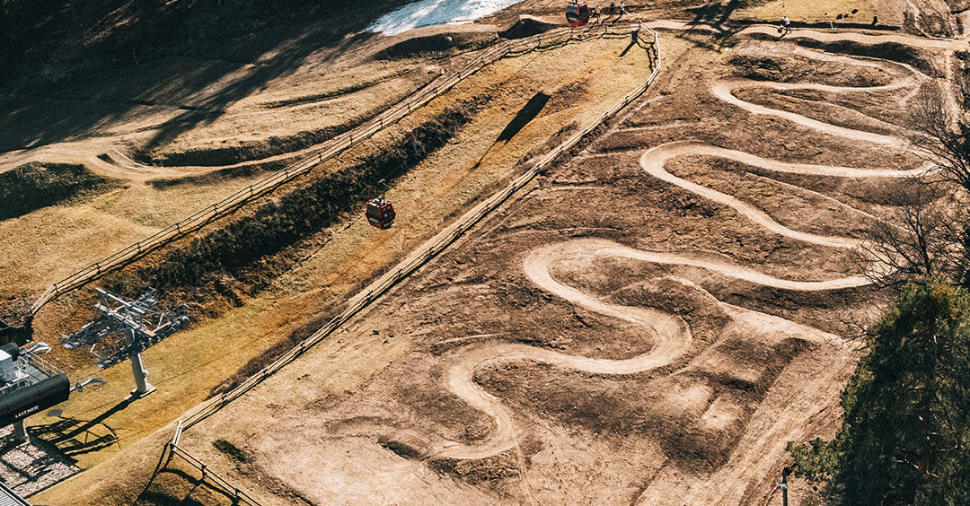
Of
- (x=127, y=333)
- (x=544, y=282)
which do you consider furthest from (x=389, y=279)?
(x=127, y=333)

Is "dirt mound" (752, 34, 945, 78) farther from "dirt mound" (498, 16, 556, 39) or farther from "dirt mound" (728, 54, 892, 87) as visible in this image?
"dirt mound" (498, 16, 556, 39)

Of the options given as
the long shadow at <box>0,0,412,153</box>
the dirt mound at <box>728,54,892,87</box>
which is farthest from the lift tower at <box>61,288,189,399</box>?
the dirt mound at <box>728,54,892,87</box>

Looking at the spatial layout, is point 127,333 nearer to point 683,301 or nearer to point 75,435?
point 75,435

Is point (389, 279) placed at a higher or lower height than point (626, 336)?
higher

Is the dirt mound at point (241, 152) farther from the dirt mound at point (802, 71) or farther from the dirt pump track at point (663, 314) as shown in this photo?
the dirt mound at point (802, 71)

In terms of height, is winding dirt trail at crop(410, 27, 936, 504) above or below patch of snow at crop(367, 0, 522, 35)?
below

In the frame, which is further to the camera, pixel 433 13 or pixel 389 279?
pixel 433 13

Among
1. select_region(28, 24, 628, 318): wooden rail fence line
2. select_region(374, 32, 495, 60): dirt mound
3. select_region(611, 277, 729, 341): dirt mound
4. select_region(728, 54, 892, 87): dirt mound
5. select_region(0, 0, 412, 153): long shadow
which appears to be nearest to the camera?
select_region(611, 277, 729, 341): dirt mound

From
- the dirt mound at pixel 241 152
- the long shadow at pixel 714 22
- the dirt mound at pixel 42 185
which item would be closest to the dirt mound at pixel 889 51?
the long shadow at pixel 714 22
